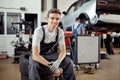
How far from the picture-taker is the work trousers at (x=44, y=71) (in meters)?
2.15

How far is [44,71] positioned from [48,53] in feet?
0.82

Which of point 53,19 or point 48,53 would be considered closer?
point 53,19

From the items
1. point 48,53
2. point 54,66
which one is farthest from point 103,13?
point 54,66

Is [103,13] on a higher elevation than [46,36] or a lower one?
higher

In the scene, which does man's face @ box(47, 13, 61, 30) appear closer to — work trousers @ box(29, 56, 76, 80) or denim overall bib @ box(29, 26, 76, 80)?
denim overall bib @ box(29, 26, 76, 80)

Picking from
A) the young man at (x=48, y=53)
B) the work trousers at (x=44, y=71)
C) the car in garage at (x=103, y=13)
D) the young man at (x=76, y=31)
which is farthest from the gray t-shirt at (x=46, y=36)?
the car in garage at (x=103, y=13)

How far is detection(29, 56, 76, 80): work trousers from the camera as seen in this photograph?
215 centimetres

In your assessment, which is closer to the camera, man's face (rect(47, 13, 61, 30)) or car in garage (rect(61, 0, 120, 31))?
man's face (rect(47, 13, 61, 30))

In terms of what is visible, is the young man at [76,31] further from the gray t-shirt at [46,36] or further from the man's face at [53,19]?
the man's face at [53,19]

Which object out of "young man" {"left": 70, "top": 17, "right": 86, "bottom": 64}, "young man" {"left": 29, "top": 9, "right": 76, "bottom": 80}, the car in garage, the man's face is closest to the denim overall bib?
"young man" {"left": 29, "top": 9, "right": 76, "bottom": 80}

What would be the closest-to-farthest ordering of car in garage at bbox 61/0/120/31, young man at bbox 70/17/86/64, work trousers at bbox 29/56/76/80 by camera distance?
work trousers at bbox 29/56/76/80
young man at bbox 70/17/86/64
car in garage at bbox 61/0/120/31

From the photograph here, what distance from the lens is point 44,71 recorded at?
2248 millimetres

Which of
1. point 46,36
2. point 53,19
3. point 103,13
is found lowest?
point 46,36

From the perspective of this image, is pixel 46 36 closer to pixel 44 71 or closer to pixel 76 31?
pixel 44 71
